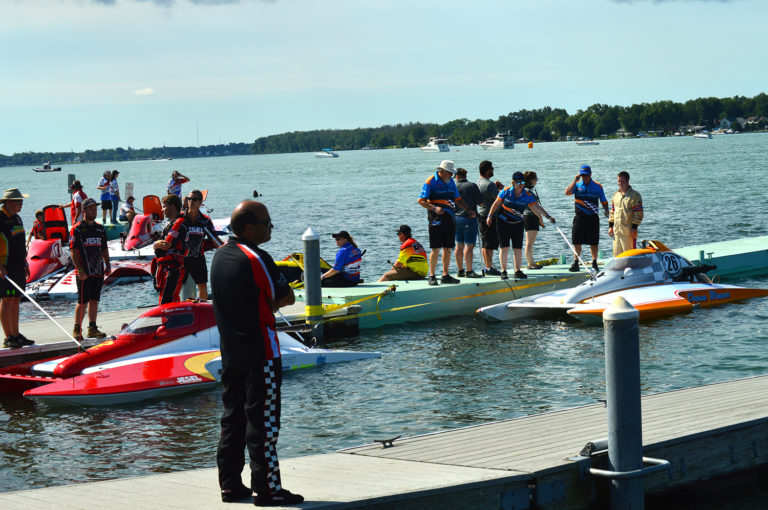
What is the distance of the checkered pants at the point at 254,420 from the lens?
18.5 ft

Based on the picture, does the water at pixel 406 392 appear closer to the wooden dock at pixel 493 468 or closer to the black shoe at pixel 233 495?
the wooden dock at pixel 493 468

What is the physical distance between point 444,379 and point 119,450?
441 cm

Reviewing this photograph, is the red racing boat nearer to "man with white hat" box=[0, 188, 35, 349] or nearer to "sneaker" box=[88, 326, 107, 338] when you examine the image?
"man with white hat" box=[0, 188, 35, 349]

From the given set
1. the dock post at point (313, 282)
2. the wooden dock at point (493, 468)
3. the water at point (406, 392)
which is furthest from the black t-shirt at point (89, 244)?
the wooden dock at point (493, 468)

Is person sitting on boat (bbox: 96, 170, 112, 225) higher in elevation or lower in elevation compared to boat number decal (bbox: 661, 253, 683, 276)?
higher

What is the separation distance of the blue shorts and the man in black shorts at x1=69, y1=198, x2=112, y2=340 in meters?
6.31

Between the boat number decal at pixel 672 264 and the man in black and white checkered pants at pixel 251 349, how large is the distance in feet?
36.7

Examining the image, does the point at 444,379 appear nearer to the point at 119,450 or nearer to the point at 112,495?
the point at 119,450

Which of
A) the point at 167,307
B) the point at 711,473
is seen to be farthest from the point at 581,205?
the point at 711,473

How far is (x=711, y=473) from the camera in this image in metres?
7.25

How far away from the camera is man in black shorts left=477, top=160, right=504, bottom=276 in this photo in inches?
648

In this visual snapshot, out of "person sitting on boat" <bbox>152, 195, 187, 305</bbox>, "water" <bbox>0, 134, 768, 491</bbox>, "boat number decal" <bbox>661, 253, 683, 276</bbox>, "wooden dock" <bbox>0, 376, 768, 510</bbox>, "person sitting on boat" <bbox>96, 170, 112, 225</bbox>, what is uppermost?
"person sitting on boat" <bbox>96, 170, 112, 225</bbox>

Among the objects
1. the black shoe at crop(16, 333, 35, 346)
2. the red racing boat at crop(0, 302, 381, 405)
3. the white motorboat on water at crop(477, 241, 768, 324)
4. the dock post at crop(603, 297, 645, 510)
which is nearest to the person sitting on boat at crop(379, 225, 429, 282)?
the white motorboat on water at crop(477, 241, 768, 324)

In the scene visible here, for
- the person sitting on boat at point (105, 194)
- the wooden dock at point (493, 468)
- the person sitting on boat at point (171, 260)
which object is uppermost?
the person sitting on boat at point (105, 194)
